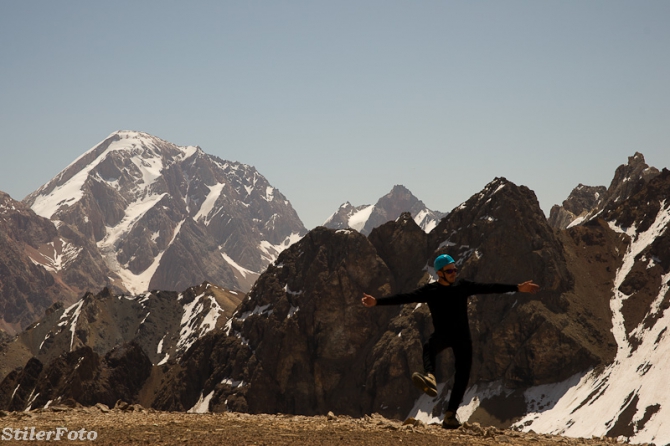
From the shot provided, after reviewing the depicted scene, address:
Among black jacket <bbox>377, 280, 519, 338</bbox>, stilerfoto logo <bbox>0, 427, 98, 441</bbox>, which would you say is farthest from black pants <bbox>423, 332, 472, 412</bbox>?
stilerfoto logo <bbox>0, 427, 98, 441</bbox>

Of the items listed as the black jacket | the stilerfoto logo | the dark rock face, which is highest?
the black jacket

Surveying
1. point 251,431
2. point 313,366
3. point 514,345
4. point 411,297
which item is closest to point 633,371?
point 514,345

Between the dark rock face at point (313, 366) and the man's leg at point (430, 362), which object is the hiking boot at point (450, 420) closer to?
the man's leg at point (430, 362)

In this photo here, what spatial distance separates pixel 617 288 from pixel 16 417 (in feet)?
592

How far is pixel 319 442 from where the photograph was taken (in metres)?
19.7

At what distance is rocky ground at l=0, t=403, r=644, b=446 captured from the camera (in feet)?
65.4

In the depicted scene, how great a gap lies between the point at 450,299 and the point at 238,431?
8.20 meters

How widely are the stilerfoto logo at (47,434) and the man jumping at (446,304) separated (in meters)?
9.72

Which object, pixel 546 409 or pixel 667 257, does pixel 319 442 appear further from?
pixel 667 257

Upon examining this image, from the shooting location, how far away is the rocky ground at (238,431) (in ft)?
65.4

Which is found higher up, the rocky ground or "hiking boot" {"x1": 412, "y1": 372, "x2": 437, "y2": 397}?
"hiking boot" {"x1": 412, "y1": 372, "x2": 437, "y2": 397}

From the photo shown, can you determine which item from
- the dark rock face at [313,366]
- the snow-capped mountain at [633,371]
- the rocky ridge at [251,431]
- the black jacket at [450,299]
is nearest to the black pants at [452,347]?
the black jacket at [450,299]

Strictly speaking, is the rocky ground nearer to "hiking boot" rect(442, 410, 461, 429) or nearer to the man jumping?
"hiking boot" rect(442, 410, 461, 429)

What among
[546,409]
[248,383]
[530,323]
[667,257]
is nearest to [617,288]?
[667,257]
